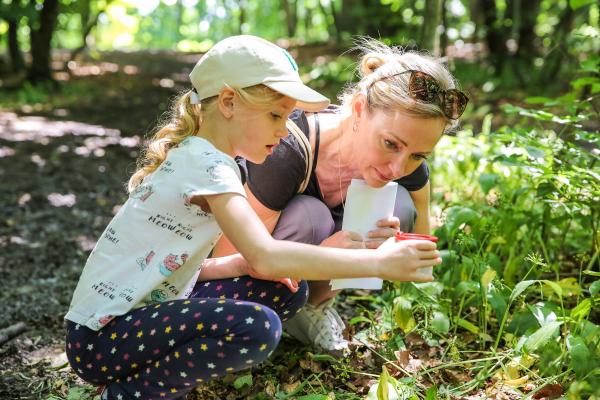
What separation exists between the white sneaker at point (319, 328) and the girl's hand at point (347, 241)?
432 mm

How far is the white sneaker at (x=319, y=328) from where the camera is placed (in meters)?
2.04

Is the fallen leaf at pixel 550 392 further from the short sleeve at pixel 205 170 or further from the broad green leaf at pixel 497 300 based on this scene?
the short sleeve at pixel 205 170

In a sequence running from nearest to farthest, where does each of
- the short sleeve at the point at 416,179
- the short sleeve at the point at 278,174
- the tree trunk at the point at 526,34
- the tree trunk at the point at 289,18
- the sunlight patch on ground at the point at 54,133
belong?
1. the short sleeve at the point at 278,174
2. the short sleeve at the point at 416,179
3. the sunlight patch on ground at the point at 54,133
4. the tree trunk at the point at 526,34
5. the tree trunk at the point at 289,18

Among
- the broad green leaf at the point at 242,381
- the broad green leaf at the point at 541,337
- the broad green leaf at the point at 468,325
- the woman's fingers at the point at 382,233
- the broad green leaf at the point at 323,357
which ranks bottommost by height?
the broad green leaf at the point at 242,381

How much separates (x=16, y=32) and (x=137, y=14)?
63.9 ft

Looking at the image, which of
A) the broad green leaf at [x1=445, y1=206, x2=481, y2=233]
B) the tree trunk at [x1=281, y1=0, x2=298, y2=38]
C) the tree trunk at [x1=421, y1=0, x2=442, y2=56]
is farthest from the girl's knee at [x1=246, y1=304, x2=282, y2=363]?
the tree trunk at [x1=281, y1=0, x2=298, y2=38]

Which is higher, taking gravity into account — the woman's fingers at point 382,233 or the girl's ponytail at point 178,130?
the girl's ponytail at point 178,130

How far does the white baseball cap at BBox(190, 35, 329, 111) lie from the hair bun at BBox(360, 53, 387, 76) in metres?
0.41

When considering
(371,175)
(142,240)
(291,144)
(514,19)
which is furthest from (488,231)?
(514,19)

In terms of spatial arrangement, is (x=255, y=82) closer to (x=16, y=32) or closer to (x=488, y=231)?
(x=488, y=231)

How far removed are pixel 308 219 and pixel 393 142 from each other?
15.9 inches

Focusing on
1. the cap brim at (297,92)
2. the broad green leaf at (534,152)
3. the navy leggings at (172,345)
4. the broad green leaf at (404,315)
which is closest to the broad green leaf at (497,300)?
the broad green leaf at (404,315)

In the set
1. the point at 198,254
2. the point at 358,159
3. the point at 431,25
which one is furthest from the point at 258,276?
the point at 431,25

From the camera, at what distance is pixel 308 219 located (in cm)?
196
